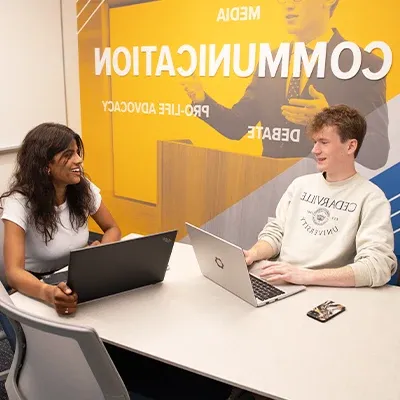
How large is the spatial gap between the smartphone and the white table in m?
0.02

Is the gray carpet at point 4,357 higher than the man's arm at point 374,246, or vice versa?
the man's arm at point 374,246

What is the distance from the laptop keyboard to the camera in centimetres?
159

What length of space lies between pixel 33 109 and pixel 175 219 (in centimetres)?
146

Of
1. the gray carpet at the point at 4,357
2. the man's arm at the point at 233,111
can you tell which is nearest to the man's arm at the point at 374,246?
the man's arm at the point at 233,111

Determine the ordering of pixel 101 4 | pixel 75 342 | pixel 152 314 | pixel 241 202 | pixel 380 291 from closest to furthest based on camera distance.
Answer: pixel 75 342
pixel 152 314
pixel 380 291
pixel 241 202
pixel 101 4

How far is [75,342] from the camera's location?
3.24 feet

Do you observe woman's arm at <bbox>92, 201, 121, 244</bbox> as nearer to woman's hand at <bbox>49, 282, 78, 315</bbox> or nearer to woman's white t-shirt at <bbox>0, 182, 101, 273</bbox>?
woman's white t-shirt at <bbox>0, 182, 101, 273</bbox>

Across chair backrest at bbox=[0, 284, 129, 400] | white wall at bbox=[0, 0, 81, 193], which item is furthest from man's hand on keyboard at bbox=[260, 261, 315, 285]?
white wall at bbox=[0, 0, 81, 193]

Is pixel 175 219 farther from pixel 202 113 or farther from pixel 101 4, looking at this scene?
pixel 101 4

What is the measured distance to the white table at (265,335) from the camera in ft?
3.82

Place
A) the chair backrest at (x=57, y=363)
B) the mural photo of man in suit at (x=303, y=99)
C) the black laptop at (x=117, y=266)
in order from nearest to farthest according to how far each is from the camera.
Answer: the chair backrest at (x=57, y=363)
the black laptop at (x=117, y=266)
the mural photo of man in suit at (x=303, y=99)

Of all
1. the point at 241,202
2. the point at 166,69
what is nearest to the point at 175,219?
the point at 241,202

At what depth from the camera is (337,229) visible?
1.87 meters

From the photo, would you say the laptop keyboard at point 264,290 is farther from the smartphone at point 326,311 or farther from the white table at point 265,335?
the smartphone at point 326,311
